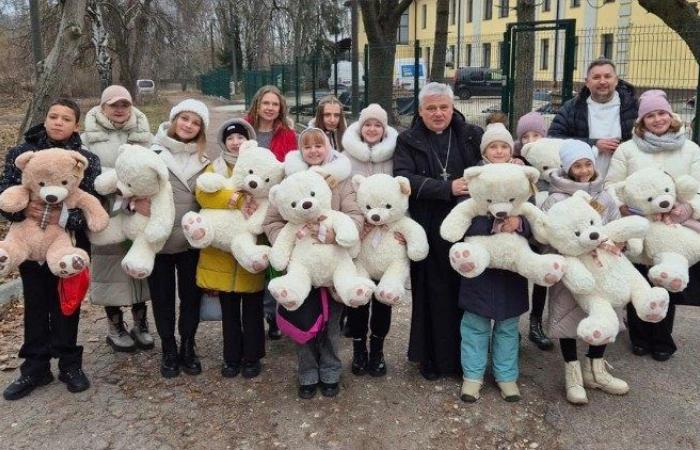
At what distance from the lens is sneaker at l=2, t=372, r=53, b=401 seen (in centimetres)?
387

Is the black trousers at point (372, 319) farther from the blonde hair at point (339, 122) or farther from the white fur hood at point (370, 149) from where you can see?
the blonde hair at point (339, 122)

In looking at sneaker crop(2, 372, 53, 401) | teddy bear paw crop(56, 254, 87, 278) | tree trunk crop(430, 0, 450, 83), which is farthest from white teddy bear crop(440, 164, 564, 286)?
tree trunk crop(430, 0, 450, 83)

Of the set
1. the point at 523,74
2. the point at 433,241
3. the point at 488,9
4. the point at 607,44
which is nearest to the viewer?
the point at 433,241

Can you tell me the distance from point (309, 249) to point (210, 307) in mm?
980

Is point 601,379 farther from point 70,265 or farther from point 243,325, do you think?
point 70,265

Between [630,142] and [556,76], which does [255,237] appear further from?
[556,76]

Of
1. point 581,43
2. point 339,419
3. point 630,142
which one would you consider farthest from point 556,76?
point 339,419

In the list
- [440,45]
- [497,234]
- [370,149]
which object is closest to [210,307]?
[370,149]

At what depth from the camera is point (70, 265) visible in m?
3.61

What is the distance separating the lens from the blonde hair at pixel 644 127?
4.09 meters

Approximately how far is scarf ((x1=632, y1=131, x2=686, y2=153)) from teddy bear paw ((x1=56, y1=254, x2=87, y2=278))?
3.51 meters

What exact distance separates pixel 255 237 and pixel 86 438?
1425 millimetres

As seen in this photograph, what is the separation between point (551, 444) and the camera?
338cm

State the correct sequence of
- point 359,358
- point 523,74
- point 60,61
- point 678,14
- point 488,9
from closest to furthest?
point 359,358
point 60,61
point 523,74
point 678,14
point 488,9
